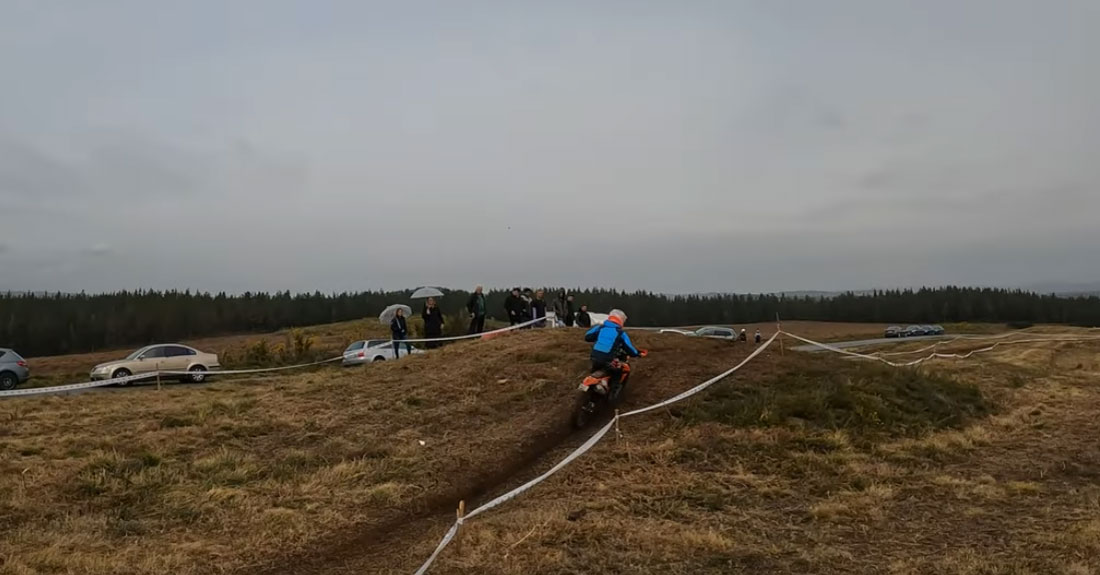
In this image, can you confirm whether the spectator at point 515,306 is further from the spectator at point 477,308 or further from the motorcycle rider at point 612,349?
the motorcycle rider at point 612,349

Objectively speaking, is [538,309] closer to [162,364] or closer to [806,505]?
[806,505]

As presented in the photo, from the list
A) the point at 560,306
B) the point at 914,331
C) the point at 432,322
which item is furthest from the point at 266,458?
the point at 914,331

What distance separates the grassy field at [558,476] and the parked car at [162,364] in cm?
974

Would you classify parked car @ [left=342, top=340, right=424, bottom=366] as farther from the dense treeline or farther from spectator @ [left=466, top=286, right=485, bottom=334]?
the dense treeline

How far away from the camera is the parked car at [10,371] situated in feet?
75.5

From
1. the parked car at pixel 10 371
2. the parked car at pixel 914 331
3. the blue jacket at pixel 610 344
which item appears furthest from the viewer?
the parked car at pixel 914 331

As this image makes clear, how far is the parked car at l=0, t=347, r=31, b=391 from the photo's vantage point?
906 inches

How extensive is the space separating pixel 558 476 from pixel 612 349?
2.79 metres

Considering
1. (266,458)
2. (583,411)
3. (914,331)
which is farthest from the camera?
(914,331)

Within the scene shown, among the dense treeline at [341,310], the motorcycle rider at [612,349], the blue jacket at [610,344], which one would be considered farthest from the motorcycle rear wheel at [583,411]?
the dense treeline at [341,310]

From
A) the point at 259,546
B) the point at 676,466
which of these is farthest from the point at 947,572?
the point at 259,546

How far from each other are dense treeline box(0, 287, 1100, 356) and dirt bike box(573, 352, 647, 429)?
44.4 metres

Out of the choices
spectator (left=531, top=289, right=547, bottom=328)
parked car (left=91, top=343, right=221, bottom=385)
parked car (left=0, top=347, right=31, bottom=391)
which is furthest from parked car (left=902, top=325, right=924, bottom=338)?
parked car (left=0, top=347, right=31, bottom=391)

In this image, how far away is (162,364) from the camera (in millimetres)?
23969
